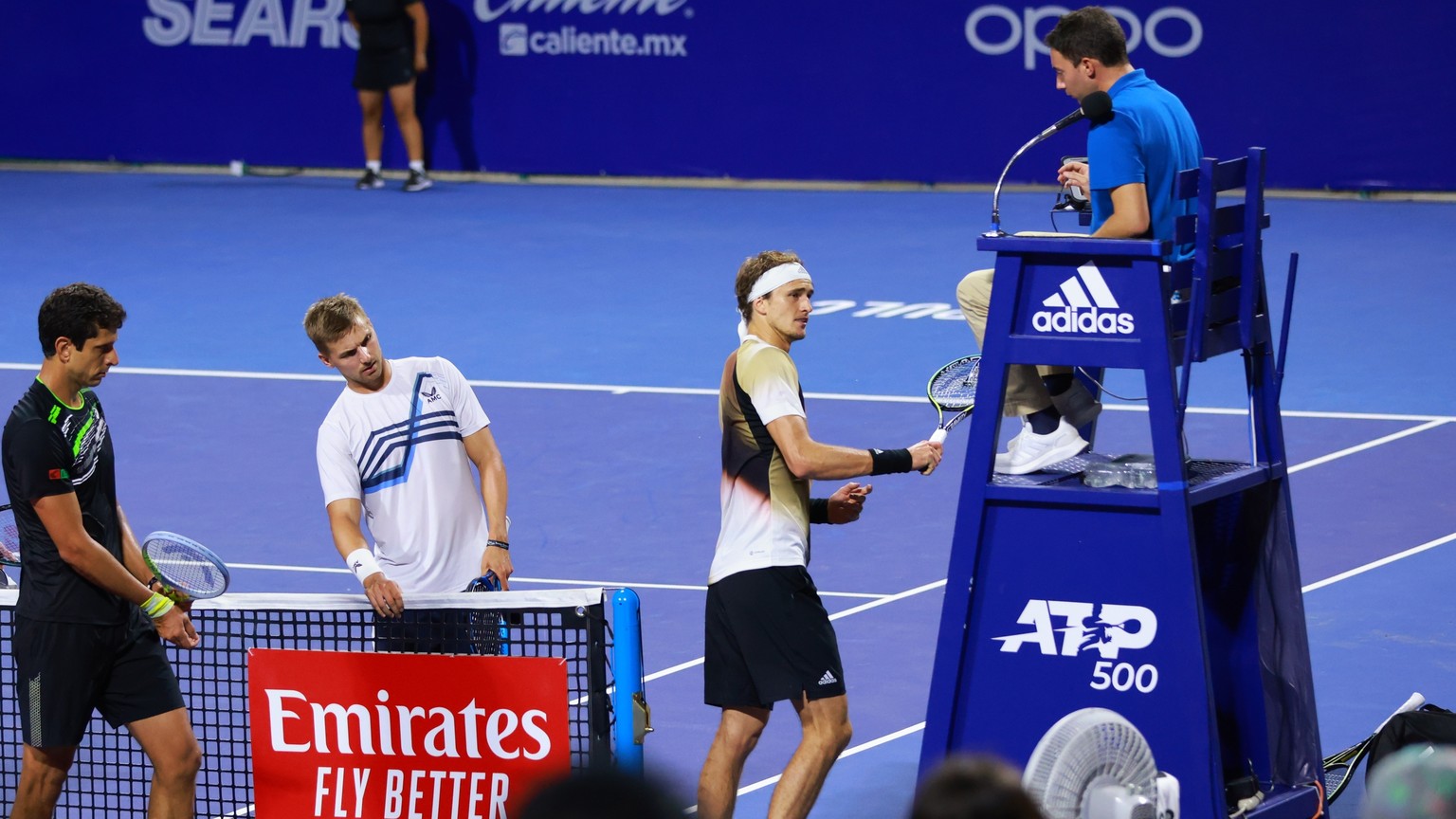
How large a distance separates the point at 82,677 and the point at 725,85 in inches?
659

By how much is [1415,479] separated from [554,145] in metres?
13.4

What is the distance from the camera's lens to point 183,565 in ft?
20.1

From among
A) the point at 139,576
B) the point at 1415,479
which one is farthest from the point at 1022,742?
the point at 1415,479

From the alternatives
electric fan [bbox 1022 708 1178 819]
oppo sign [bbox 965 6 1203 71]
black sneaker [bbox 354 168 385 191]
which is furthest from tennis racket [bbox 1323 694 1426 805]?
black sneaker [bbox 354 168 385 191]

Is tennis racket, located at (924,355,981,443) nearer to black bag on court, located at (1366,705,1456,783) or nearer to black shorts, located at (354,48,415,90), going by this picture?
black bag on court, located at (1366,705,1456,783)

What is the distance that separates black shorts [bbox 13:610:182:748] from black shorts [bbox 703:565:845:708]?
65.6 inches

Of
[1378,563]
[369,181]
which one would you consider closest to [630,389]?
[1378,563]

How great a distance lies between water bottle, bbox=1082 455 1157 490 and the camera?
6.05m

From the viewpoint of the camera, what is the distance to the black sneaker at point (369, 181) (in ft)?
75.5

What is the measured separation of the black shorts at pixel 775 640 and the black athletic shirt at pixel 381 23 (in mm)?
16280

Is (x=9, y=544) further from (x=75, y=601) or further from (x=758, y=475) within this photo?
(x=758, y=475)

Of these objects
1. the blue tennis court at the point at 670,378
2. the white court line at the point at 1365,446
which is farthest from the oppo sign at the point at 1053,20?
the white court line at the point at 1365,446

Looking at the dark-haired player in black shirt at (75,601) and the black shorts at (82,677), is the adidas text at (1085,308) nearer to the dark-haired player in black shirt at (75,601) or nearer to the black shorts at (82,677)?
the dark-haired player in black shirt at (75,601)

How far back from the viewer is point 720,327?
16.1 metres
